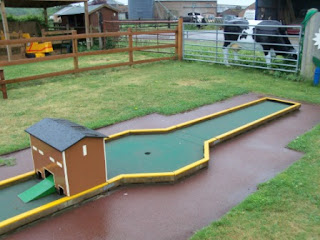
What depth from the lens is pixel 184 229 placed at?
8.95ft

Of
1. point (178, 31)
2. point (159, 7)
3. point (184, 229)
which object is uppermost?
point (159, 7)

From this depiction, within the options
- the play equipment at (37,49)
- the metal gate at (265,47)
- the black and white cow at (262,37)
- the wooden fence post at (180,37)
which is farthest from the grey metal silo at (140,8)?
the black and white cow at (262,37)

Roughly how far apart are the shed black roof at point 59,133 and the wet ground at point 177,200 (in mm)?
634

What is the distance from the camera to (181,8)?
Answer: 141ft

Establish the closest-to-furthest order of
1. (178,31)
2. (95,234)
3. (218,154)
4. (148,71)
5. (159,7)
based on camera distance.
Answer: (95,234), (218,154), (148,71), (178,31), (159,7)

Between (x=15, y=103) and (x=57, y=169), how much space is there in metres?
4.02

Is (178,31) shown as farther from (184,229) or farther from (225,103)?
(184,229)

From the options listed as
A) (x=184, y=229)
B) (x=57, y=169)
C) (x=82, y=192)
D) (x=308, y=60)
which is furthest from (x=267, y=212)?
(x=308, y=60)

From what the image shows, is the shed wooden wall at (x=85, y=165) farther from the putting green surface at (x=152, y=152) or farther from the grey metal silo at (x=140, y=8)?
the grey metal silo at (x=140, y=8)

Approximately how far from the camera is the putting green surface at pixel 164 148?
3736 mm

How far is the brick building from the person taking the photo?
40.8 meters

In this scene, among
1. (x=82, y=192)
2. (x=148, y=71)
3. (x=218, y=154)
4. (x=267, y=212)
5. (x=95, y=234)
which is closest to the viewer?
(x=95, y=234)

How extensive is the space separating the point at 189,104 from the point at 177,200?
3.32 m

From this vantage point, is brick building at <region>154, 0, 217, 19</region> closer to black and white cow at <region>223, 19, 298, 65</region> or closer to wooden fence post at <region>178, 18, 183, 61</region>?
wooden fence post at <region>178, 18, 183, 61</region>
